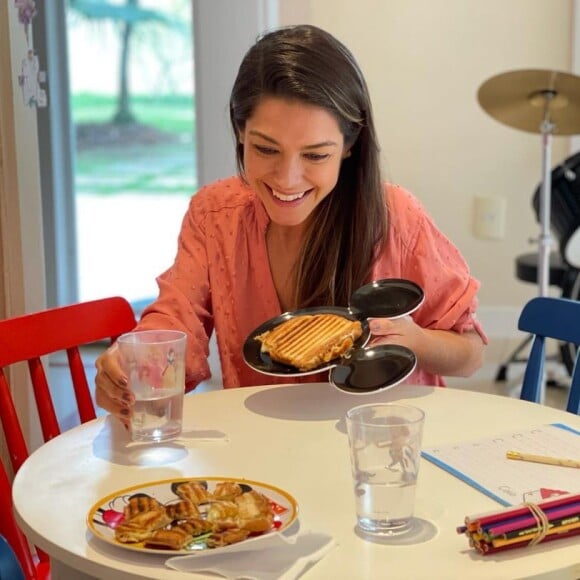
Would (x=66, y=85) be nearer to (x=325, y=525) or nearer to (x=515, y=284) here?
(x=515, y=284)

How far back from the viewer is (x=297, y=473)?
3.69 ft

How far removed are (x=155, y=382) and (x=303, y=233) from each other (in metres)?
0.58

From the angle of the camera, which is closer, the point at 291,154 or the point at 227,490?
the point at 227,490

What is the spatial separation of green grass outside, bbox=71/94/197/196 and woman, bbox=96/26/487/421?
3870 mm

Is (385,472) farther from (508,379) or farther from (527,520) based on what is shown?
(508,379)

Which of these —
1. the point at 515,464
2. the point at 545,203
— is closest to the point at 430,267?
the point at 515,464

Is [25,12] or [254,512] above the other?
[25,12]

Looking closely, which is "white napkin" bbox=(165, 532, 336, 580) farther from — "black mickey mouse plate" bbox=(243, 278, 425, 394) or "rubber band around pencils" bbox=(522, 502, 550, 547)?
"black mickey mouse plate" bbox=(243, 278, 425, 394)

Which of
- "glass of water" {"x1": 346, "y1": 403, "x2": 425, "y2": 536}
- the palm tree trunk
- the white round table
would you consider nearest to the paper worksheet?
the white round table

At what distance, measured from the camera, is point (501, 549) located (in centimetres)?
90

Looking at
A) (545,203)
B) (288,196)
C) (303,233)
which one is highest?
(288,196)

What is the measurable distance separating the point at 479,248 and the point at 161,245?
237cm

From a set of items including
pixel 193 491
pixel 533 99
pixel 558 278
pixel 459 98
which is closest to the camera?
pixel 193 491

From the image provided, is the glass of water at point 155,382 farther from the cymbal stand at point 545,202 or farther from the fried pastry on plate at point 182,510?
the cymbal stand at point 545,202
